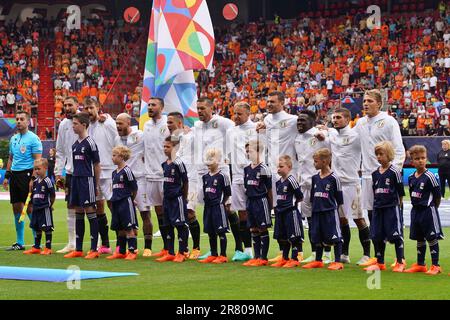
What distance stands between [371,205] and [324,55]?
29.1 m

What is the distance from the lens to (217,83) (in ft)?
138

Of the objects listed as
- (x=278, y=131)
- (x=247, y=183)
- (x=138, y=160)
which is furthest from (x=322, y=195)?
(x=138, y=160)

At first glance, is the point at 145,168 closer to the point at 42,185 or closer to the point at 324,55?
the point at 42,185

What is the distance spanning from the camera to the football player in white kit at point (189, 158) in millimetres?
13492

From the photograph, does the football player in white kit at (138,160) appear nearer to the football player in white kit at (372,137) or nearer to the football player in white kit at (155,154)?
the football player in white kit at (155,154)

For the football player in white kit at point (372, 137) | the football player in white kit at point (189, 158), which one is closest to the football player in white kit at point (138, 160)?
the football player in white kit at point (189, 158)

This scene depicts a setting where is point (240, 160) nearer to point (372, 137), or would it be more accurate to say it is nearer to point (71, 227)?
point (372, 137)

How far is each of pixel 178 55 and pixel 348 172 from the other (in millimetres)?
6327

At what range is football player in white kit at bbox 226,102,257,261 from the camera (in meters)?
13.2

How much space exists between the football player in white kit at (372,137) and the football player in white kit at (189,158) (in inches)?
98.8

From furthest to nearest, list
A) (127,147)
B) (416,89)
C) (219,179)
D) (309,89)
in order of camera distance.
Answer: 1. (309,89)
2. (416,89)
3. (127,147)
4. (219,179)

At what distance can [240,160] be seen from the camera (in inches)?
527

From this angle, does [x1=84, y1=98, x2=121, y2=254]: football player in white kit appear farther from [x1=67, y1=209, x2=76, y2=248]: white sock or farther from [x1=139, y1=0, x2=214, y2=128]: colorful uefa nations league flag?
[x1=139, y1=0, x2=214, y2=128]: colorful uefa nations league flag
